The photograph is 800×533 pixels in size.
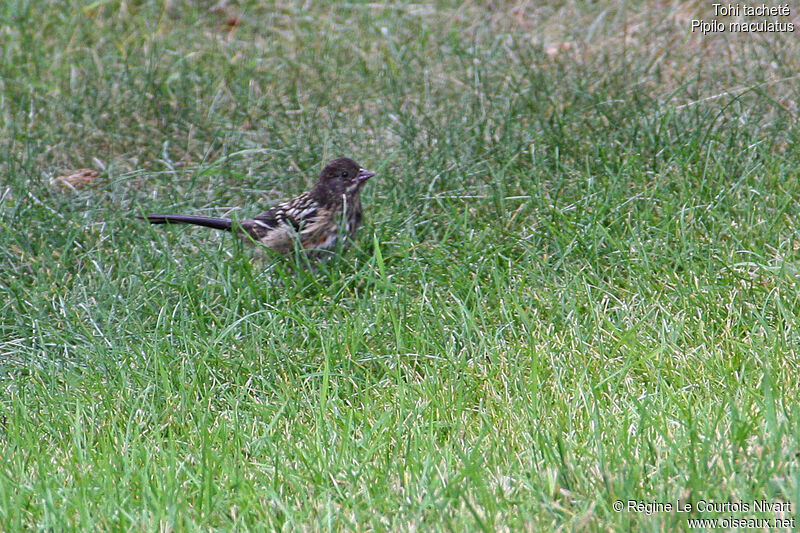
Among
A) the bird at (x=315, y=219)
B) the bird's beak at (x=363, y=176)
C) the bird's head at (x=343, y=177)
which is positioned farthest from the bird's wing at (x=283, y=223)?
the bird's beak at (x=363, y=176)

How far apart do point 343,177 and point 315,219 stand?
294 mm

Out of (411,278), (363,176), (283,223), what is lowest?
(411,278)

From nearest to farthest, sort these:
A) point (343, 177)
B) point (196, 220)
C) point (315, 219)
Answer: point (196, 220)
point (315, 219)
point (343, 177)

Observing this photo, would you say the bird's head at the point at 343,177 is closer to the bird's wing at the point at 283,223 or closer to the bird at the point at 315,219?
the bird at the point at 315,219

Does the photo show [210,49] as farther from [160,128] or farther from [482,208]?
[482,208]

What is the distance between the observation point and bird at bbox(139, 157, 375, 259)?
5.01 meters

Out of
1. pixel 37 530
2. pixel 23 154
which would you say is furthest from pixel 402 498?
pixel 23 154

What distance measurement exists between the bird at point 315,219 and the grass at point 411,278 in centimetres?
14

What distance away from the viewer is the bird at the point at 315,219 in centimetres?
501

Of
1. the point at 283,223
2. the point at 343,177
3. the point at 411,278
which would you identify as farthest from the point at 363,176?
the point at 411,278

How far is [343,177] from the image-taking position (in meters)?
5.25

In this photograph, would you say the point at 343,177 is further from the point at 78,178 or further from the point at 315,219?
the point at 78,178

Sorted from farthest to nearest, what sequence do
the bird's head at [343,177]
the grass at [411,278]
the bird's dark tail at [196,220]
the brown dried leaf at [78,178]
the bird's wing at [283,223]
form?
the brown dried leaf at [78,178], the bird's head at [343,177], the bird's wing at [283,223], the bird's dark tail at [196,220], the grass at [411,278]

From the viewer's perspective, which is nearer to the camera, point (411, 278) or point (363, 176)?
point (411, 278)
